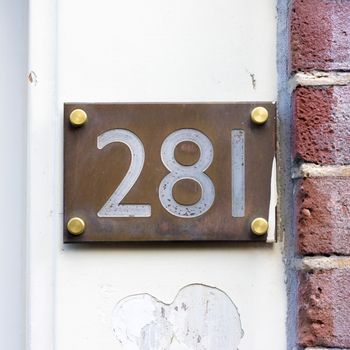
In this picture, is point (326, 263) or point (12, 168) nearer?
point (326, 263)

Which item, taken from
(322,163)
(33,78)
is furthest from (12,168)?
(322,163)

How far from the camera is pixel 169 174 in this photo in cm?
87

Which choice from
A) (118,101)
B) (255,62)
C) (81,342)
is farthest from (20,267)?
(255,62)

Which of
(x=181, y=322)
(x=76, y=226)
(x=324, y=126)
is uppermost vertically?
(x=324, y=126)

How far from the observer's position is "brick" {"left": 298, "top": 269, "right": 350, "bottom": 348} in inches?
31.0

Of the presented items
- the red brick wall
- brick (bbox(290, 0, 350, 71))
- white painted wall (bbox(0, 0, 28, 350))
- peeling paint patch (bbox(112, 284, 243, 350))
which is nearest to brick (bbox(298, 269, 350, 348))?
the red brick wall

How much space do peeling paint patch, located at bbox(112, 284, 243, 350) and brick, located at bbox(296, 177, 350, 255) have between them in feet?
0.43

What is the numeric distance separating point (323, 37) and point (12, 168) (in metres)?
0.42

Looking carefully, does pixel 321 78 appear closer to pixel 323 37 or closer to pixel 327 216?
pixel 323 37

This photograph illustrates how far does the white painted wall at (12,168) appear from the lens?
0.97 metres

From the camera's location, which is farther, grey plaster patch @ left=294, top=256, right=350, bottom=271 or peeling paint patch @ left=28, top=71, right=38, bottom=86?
peeling paint patch @ left=28, top=71, right=38, bottom=86

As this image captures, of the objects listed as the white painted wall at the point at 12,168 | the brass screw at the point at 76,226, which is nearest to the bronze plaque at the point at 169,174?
the brass screw at the point at 76,226

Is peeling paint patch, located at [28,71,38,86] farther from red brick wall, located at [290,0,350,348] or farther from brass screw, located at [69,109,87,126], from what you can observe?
red brick wall, located at [290,0,350,348]

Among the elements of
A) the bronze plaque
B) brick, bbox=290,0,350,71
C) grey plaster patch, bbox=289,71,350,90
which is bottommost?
the bronze plaque
